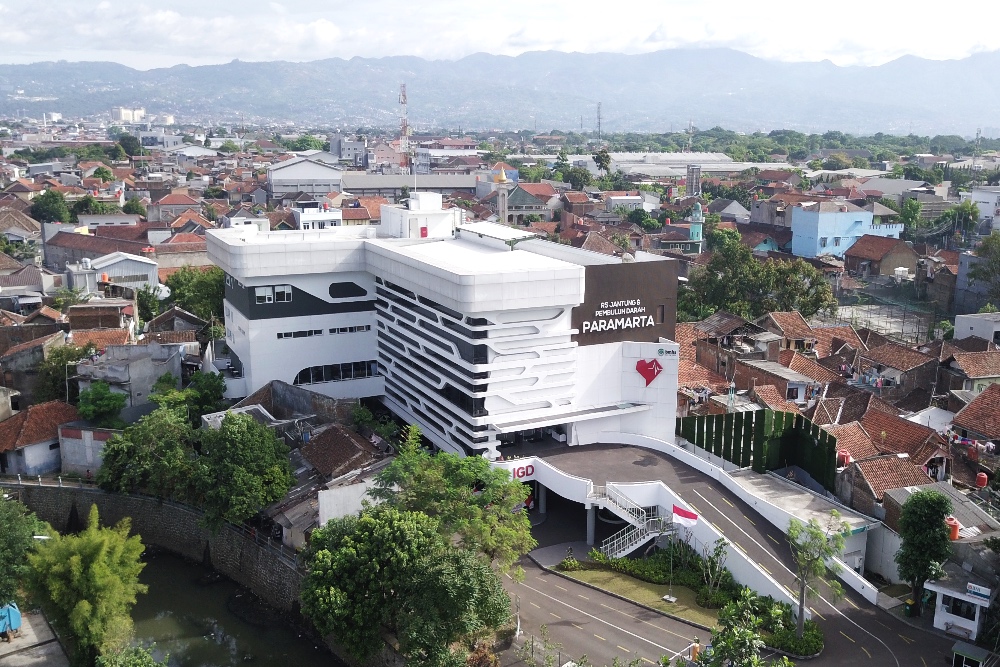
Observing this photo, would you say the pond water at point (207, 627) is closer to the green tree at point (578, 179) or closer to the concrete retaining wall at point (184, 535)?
the concrete retaining wall at point (184, 535)

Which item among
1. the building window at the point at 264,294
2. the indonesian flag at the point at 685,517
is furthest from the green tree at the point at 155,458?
the indonesian flag at the point at 685,517

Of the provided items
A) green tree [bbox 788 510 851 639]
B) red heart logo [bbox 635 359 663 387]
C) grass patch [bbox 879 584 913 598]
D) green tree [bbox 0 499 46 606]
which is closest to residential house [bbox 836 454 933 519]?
grass patch [bbox 879 584 913 598]

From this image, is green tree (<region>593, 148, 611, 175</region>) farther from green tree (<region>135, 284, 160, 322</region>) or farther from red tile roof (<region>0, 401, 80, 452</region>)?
red tile roof (<region>0, 401, 80, 452</region>)

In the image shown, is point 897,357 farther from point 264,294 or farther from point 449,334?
point 264,294

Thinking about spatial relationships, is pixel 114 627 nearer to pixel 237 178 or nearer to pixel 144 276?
pixel 144 276

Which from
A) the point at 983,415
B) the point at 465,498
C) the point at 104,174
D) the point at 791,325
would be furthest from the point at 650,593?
the point at 104,174

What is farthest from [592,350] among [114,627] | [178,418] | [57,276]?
[57,276]
